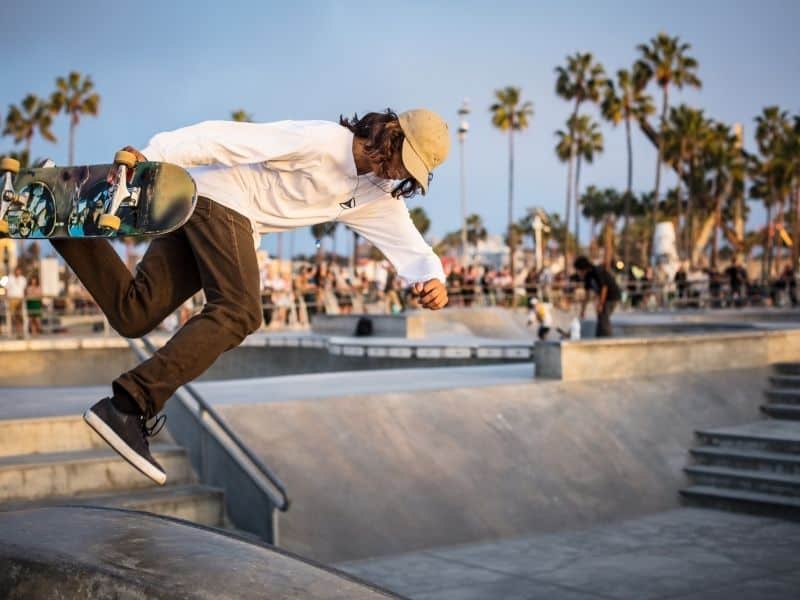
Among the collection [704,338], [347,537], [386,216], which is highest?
[386,216]

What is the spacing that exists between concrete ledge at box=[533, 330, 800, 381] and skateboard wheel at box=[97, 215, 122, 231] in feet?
23.6

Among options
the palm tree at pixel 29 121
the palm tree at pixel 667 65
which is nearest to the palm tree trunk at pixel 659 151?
the palm tree at pixel 667 65

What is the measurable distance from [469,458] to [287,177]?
4.94 m

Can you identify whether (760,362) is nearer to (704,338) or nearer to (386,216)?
(704,338)

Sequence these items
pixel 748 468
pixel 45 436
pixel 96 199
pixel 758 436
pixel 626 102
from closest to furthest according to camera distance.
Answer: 1. pixel 96 199
2. pixel 45 436
3. pixel 748 468
4. pixel 758 436
5. pixel 626 102

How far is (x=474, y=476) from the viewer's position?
342 inches

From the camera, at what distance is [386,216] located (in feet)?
16.0

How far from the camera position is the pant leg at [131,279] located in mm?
4316

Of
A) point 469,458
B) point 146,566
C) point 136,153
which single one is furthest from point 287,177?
point 469,458

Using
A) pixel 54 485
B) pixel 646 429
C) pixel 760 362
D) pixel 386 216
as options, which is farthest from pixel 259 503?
pixel 760 362

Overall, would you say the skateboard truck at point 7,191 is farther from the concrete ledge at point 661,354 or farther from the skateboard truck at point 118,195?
the concrete ledge at point 661,354

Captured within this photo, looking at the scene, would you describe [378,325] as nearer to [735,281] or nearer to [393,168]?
[735,281]

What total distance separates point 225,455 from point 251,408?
1166 mm

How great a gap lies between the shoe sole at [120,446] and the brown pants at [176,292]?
16 cm
